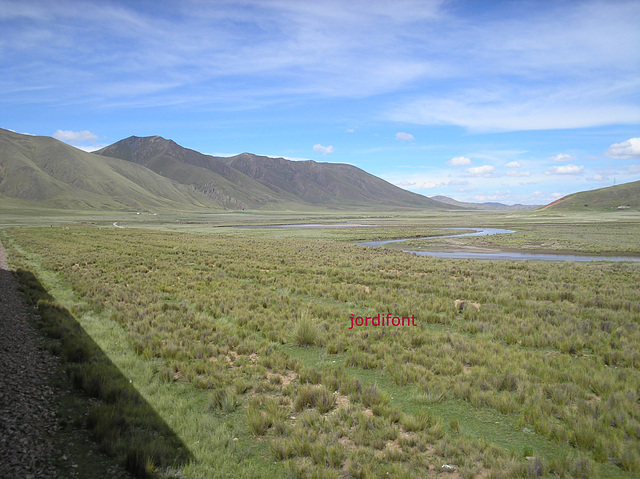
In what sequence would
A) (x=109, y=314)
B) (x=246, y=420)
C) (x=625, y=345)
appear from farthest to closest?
(x=109, y=314) → (x=625, y=345) → (x=246, y=420)

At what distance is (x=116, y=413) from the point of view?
21.0 feet

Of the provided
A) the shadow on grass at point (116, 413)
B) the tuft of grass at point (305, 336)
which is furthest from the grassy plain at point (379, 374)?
the shadow on grass at point (116, 413)

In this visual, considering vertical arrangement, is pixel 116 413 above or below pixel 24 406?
below

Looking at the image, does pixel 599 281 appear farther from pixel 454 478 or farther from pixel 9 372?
pixel 9 372

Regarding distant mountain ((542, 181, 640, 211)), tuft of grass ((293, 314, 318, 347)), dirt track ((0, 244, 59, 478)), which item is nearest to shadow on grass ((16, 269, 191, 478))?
dirt track ((0, 244, 59, 478))

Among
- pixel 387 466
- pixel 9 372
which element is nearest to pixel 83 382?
pixel 9 372

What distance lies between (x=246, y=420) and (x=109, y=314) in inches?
354

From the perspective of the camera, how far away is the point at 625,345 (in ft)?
31.9

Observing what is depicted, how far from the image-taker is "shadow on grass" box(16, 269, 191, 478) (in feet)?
17.6

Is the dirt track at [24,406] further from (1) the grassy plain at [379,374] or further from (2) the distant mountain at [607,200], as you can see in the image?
(2) the distant mountain at [607,200]

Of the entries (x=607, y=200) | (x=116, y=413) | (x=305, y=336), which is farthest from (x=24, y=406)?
(x=607, y=200)

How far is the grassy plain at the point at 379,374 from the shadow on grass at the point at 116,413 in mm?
161

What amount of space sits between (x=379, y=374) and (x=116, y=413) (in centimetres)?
554

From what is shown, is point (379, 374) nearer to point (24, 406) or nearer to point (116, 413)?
point (116, 413)
